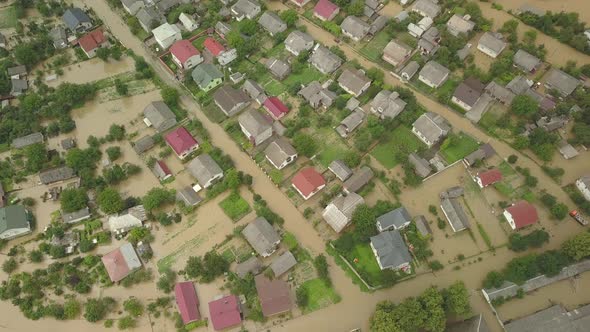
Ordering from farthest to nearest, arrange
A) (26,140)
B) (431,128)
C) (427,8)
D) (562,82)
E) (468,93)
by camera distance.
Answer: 1. (427,8)
2. (562,82)
3. (468,93)
4. (26,140)
5. (431,128)

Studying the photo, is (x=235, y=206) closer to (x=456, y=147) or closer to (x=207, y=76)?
(x=207, y=76)

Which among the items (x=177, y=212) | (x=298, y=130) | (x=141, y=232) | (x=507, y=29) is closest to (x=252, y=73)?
(x=298, y=130)

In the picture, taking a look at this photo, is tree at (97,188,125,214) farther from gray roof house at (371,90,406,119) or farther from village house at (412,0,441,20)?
village house at (412,0,441,20)

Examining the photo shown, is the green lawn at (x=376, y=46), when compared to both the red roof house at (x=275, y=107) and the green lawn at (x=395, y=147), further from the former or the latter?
the red roof house at (x=275, y=107)

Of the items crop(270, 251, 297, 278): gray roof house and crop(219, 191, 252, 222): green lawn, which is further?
crop(219, 191, 252, 222): green lawn

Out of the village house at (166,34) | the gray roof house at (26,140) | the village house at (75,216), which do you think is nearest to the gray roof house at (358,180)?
the village house at (75,216)

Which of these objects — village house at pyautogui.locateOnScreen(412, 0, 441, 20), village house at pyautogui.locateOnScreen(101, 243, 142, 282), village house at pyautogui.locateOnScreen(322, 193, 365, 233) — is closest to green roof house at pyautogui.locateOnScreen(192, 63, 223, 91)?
village house at pyautogui.locateOnScreen(101, 243, 142, 282)

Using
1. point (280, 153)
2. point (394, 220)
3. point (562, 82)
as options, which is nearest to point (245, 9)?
point (280, 153)
